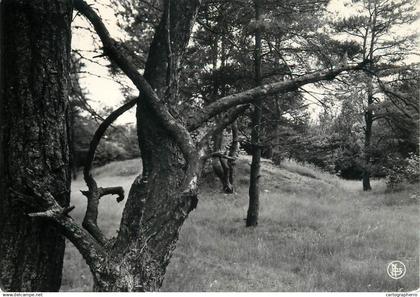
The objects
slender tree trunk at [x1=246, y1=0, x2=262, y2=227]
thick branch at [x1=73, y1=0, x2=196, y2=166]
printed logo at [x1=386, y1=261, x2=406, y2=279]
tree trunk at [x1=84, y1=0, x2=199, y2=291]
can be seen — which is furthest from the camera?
slender tree trunk at [x1=246, y1=0, x2=262, y2=227]

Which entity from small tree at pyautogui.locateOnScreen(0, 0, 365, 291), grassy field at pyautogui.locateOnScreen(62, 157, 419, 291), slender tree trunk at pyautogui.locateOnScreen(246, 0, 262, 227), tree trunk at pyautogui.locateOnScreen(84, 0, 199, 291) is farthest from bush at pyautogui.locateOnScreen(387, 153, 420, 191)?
tree trunk at pyautogui.locateOnScreen(84, 0, 199, 291)

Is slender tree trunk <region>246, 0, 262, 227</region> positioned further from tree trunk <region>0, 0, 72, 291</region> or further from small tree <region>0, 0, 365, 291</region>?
tree trunk <region>0, 0, 72, 291</region>

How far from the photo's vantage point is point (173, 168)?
341cm

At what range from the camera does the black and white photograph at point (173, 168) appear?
313cm

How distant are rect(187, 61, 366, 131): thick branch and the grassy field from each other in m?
3.86

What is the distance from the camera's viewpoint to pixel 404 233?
10.5m

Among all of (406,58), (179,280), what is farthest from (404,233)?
(406,58)

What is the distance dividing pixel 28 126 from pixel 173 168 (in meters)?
1.16

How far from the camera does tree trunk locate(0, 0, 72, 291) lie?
3230 mm

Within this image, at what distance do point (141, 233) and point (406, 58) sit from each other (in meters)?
20.1

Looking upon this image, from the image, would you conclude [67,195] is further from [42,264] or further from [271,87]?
[271,87]

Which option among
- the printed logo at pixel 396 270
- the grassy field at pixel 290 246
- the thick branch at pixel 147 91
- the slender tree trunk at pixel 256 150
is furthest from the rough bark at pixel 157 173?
the slender tree trunk at pixel 256 150

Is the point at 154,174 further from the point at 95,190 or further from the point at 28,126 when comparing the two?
the point at 28,126

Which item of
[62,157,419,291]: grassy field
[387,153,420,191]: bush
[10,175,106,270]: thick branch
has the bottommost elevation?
[62,157,419,291]: grassy field
